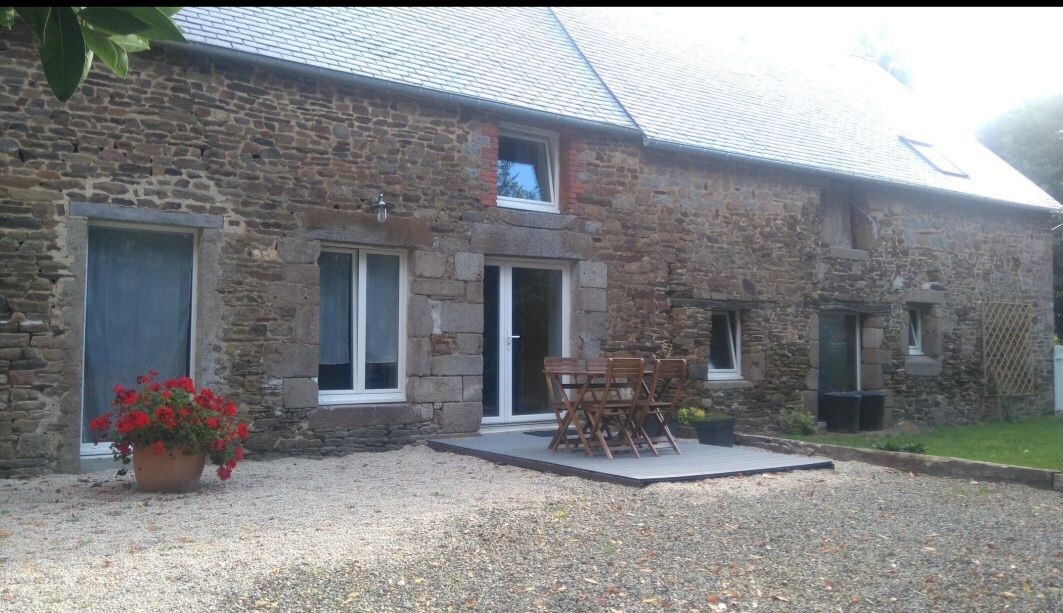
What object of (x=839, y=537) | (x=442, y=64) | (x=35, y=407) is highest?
(x=442, y=64)

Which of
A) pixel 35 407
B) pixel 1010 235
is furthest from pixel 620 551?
pixel 1010 235

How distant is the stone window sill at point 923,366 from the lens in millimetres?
13279

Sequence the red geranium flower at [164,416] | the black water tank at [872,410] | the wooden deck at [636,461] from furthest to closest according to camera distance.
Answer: the black water tank at [872,410]
the wooden deck at [636,461]
the red geranium flower at [164,416]

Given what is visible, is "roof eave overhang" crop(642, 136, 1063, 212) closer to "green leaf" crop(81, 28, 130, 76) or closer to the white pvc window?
the white pvc window

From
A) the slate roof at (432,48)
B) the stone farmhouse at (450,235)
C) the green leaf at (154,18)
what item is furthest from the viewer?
the slate roof at (432,48)

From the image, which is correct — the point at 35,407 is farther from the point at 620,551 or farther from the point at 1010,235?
the point at 1010,235

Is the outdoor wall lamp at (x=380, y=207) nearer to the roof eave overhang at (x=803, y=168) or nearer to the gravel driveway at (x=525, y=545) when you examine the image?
the gravel driveway at (x=525, y=545)

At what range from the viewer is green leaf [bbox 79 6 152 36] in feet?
6.66

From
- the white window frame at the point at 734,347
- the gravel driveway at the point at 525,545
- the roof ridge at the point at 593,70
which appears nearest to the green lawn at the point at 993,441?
the white window frame at the point at 734,347

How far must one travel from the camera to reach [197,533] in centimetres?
503

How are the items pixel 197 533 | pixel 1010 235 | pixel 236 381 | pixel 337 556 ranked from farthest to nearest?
1. pixel 1010 235
2. pixel 236 381
3. pixel 197 533
4. pixel 337 556

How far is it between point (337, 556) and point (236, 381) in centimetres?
382

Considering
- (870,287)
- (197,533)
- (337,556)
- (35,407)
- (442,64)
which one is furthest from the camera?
(870,287)

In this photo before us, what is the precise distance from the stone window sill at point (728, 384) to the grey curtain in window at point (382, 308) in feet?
13.5
